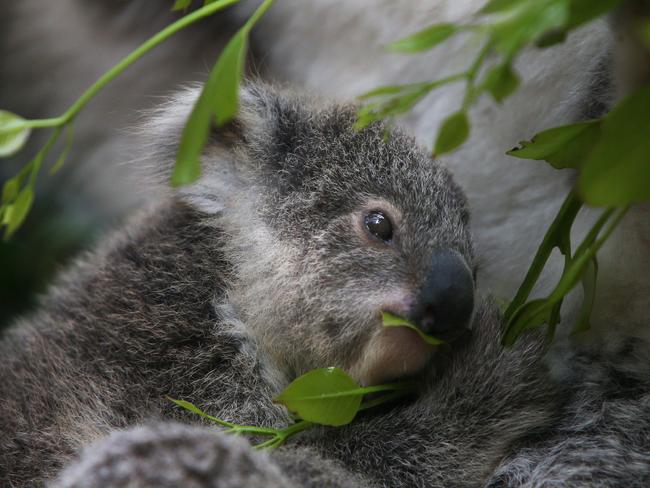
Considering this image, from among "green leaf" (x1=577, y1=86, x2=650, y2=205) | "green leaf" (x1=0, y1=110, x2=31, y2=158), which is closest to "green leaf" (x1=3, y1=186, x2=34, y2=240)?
"green leaf" (x1=0, y1=110, x2=31, y2=158)

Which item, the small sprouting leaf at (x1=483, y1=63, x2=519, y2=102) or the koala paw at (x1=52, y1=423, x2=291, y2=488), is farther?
the koala paw at (x1=52, y1=423, x2=291, y2=488)

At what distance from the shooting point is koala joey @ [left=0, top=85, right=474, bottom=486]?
1438 millimetres

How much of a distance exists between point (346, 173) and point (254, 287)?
32cm

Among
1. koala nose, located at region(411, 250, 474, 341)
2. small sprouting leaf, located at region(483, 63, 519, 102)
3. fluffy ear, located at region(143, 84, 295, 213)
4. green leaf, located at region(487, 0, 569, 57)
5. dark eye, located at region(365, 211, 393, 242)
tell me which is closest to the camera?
green leaf, located at region(487, 0, 569, 57)

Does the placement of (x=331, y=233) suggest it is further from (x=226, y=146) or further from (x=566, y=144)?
(x=566, y=144)

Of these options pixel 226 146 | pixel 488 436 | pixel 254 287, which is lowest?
pixel 488 436

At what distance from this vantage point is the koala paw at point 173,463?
111 cm

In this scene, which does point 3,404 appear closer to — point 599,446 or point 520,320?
point 520,320

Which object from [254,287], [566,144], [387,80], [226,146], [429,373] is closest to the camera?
→ [566,144]

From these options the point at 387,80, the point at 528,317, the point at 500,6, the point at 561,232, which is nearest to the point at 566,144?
the point at 561,232

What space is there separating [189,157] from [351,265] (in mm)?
681

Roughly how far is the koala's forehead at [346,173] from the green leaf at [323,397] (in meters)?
0.43

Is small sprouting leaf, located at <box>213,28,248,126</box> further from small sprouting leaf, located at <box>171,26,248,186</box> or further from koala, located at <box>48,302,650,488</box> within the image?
koala, located at <box>48,302,650,488</box>

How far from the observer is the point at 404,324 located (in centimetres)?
132
